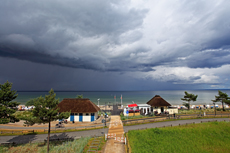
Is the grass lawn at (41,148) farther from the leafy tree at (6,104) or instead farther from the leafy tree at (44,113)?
the leafy tree at (6,104)

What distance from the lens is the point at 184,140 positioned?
20531 mm

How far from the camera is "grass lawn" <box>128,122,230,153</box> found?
1772 cm

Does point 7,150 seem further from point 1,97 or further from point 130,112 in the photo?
point 130,112

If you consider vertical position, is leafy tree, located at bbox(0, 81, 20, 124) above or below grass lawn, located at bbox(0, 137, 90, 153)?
above

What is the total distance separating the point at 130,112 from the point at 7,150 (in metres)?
30.0

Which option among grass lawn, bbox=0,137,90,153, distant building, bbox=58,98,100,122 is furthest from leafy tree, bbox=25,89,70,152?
distant building, bbox=58,98,100,122

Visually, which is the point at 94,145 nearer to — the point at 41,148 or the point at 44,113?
the point at 41,148

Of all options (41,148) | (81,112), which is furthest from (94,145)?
(81,112)

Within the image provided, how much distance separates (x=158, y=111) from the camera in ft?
134

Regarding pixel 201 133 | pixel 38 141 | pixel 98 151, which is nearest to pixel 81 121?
pixel 38 141

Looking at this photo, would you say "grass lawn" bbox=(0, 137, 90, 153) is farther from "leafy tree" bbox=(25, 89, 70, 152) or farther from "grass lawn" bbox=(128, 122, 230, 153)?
"grass lawn" bbox=(128, 122, 230, 153)

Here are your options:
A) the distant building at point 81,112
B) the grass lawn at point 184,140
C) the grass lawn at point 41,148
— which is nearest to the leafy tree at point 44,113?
the grass lawn at point 41,148

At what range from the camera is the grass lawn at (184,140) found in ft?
58.1

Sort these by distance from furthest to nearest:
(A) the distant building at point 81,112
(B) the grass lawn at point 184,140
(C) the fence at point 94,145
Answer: (A) the distant building at point 81,112 < (B) the grass lawn at point 184,140 < (C) the fence at point 94,145
